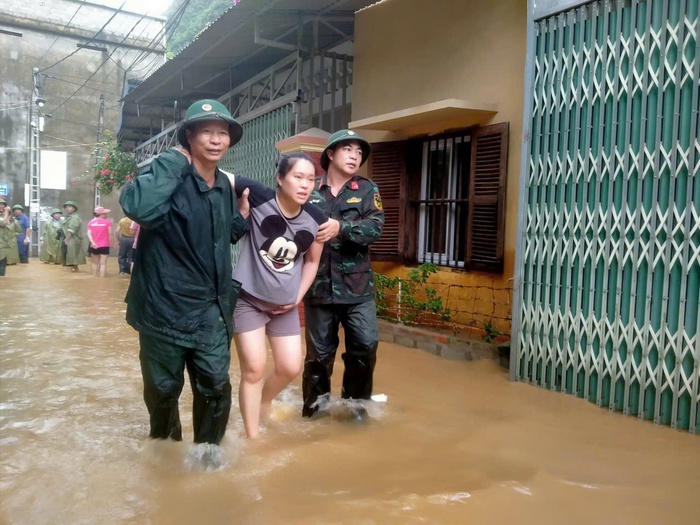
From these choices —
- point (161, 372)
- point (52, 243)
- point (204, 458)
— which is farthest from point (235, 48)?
point (52, 243)

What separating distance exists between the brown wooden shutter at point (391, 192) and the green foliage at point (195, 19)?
25.9 metres

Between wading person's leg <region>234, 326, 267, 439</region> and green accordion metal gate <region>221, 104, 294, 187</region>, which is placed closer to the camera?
wading person's leg <region>234, 326, 267, 439</region>

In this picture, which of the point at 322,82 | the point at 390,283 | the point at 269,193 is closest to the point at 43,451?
the point at 269,193

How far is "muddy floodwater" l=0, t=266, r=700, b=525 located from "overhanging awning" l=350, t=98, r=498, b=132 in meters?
2.92

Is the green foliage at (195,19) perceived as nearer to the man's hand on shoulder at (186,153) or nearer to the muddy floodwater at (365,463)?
the muddy floodwater at (365,463)

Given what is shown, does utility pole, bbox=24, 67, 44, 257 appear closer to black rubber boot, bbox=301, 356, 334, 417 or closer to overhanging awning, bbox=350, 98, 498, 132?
overhanging awning, bbox=350, 98, 498, 132

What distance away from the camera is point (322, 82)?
31.9 feet

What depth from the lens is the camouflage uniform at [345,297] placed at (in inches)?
A: 154

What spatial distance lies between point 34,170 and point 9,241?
9.82 m

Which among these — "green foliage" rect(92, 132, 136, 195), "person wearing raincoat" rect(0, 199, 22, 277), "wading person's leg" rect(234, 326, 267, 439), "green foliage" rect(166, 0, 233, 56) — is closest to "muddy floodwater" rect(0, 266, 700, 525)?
"wading person's leg" rect(234, 326, 267, 439)

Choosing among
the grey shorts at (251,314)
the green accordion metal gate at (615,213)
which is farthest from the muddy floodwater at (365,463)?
the grey shorts at (251,314)

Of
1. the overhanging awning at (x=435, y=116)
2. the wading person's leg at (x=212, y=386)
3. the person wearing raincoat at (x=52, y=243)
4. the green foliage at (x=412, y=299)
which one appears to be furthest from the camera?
the person wearing raincoat at (x=52, y=243)

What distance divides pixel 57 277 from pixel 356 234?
42.2 ft

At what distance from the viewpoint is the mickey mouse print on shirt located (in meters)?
3.40
